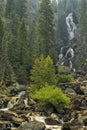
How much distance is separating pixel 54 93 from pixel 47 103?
4.87 ft

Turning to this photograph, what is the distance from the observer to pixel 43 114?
38875 mm

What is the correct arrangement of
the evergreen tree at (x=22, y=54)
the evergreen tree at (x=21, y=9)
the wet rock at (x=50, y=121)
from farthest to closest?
the evergreen tree at (x=21, y=9) → the evergreen tree at (x=22, y=54) → the wet rock at (x=50, y=121)

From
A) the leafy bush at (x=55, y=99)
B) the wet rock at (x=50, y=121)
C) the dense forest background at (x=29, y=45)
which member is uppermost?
the dense forest background at (x=29, y=45)

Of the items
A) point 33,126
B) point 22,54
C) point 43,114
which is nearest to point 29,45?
point 22,54

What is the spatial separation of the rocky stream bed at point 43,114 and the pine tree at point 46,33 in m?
16.7

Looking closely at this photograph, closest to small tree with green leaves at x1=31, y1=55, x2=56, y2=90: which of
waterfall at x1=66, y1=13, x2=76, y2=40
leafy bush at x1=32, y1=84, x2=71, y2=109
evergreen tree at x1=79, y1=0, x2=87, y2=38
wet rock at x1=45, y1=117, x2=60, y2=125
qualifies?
leafy bush at x1=32, y1=84, x2=71, y2=109

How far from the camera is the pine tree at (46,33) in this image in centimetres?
6844

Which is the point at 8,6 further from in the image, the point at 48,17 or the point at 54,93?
the point at 54,93

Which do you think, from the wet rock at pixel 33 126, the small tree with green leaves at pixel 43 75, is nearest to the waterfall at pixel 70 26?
the small tree with green leaves at pixel 43 75

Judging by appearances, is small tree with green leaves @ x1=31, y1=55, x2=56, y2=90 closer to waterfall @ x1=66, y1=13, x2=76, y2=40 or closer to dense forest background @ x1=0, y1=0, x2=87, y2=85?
dense forest background @ x1=0, y1=0, x2=87, y2=85

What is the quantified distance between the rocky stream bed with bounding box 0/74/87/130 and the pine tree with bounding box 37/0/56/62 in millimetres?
16719

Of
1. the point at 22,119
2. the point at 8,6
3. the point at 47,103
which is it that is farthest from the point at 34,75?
the point at 8,6

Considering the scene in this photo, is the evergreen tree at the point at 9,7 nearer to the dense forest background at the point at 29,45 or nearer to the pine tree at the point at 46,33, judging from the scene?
the dense forest background at the point at 29,45

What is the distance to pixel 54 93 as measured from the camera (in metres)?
39.9
